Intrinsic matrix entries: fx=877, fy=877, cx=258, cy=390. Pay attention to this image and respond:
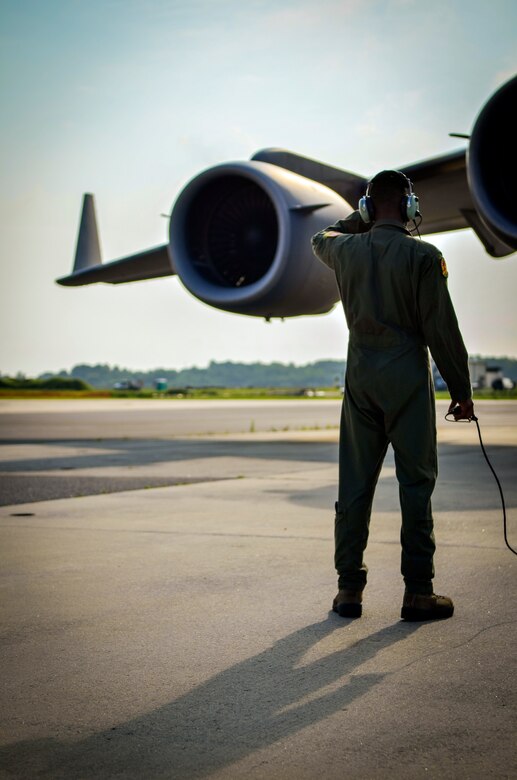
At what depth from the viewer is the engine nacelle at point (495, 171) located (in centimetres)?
933

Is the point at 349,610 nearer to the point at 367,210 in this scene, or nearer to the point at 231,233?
the point at 367,210

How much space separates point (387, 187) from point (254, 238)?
820cm

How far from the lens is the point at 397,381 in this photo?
3.11 meters

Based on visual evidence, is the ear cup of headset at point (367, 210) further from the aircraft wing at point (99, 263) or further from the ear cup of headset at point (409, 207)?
the aircraft wing at point (99, 263)

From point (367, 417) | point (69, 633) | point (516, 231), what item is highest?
point (516, 231)

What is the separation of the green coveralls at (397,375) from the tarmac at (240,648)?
287mm

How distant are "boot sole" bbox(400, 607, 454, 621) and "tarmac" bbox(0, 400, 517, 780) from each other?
6cm

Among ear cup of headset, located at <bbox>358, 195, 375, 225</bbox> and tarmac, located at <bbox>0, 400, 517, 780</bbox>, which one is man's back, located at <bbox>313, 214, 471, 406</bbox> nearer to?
ear cup of headset, located at <bbox>358, 195, 375, 225</bbox>

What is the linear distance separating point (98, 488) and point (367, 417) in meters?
4.05

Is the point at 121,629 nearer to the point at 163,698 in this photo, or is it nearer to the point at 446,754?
the point at 163,698

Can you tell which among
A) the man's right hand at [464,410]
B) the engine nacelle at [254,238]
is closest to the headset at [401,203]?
the man's right hand at [464,410]

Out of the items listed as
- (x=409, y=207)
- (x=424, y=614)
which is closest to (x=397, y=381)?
(x=409, y=207)

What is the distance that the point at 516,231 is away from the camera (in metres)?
9.29

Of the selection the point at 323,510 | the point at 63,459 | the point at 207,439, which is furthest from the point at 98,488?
the point at 207,439
